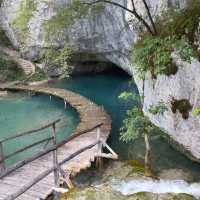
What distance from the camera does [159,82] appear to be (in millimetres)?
17156

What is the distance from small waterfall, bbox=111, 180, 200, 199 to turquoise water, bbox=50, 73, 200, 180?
4.72 ft

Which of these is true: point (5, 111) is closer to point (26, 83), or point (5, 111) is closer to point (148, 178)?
point (26, 83)

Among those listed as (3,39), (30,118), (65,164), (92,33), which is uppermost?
(92,33)

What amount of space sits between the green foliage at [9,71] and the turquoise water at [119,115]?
4028 millimetres

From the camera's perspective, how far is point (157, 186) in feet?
41.7

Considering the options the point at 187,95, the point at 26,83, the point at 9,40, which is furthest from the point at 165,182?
the point at 9,40

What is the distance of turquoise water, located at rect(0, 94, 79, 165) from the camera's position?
19356mm

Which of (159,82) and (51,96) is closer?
(159,82)

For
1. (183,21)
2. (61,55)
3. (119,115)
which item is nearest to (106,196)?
(183,21)

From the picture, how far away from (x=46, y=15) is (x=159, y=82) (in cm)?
1927

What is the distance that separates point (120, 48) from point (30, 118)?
1026 cm

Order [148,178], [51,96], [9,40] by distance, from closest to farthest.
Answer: [148,178], [51,96], [9,40]

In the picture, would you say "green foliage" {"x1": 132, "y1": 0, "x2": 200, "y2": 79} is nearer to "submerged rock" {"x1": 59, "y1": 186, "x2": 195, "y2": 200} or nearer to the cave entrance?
"submerged rock" {"x1": 59, "y1": 186, "x2": 195, "y2": 200}

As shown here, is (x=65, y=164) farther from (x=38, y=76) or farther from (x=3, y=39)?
(x=3, y=39)
